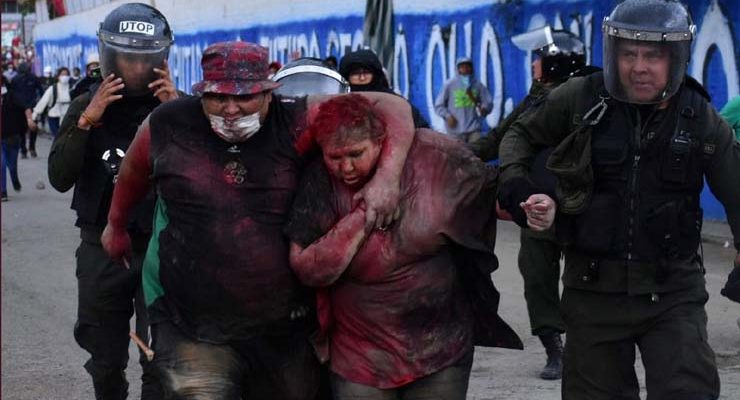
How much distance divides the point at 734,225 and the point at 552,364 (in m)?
3.03

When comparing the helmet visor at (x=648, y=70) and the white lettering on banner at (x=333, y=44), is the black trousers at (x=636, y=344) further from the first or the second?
the white lettering on banner at (x=333, y=44)

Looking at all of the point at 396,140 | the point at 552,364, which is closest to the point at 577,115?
the point at 396,140

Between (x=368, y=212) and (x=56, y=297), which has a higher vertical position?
(x=368, y=212)

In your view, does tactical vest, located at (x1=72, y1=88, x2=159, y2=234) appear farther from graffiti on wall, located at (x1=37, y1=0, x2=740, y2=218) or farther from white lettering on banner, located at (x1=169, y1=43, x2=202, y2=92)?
white lettering on banner, located at (x1=169, y1=43, x2=202, y2=92)

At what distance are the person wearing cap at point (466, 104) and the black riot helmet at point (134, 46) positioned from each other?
11.9 metres

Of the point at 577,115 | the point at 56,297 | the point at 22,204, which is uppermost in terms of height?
the point at 577,115

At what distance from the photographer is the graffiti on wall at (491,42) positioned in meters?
13.8

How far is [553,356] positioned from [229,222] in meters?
3.51

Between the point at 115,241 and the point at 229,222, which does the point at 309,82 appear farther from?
the point at 229,222

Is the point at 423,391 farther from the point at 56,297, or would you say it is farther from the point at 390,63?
the point at 390,63

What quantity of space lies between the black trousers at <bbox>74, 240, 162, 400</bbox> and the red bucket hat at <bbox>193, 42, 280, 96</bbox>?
69.1 inches

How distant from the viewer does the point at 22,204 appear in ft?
60.8

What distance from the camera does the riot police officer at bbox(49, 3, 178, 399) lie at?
6.00 meters

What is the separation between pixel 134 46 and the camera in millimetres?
5988
